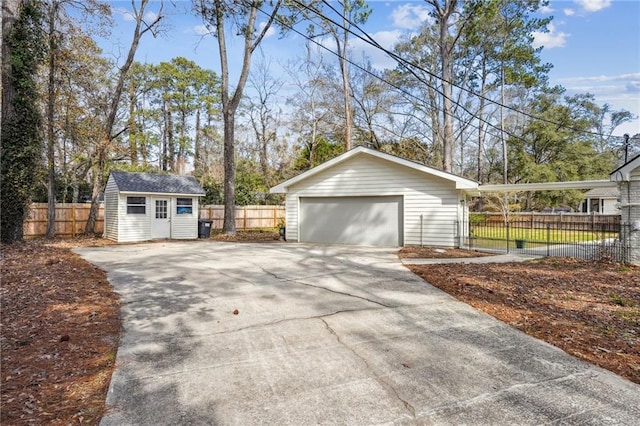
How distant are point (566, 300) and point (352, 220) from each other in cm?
871

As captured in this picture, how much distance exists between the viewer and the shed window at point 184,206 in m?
16.7

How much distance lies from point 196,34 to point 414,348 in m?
17.9

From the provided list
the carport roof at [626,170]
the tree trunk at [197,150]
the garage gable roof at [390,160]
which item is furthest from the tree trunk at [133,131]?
the carport roof at [626,170]

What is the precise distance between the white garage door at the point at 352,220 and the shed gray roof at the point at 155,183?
575 cm

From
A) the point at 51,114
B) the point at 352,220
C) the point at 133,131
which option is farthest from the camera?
the point at 133,131

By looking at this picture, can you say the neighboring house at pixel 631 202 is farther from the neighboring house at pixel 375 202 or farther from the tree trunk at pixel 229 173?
the tree trunk at pixel 229 173

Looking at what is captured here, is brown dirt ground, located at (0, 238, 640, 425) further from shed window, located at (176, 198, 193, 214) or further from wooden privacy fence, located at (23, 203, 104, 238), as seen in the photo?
wooden privacy fence, located at (23, 203, 104, 238)

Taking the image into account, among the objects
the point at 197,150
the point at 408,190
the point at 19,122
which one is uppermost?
the point at 197,150

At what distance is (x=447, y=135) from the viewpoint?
63.3ft

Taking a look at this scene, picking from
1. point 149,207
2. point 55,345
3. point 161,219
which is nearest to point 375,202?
point 161,219

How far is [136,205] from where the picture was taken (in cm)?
1545

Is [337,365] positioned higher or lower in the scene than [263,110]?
lower

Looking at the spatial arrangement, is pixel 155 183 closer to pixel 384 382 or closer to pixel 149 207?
pixel 149 207

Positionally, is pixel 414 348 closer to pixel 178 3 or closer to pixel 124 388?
pixel 124 388
